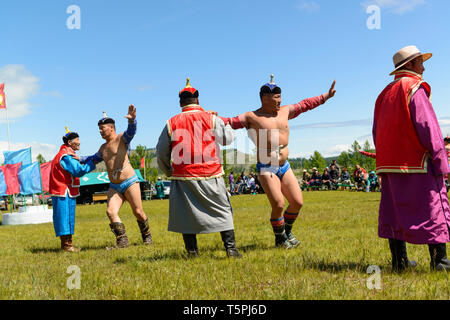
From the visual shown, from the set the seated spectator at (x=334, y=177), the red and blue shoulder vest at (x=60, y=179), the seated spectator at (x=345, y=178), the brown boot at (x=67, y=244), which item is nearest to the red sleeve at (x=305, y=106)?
the red and blue shoulder vest at (x=60, y=179)

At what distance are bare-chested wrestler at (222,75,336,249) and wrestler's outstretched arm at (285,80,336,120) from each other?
0.12m

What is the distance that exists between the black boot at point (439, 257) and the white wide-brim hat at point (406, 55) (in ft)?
5.91

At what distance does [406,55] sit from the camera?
160 inches

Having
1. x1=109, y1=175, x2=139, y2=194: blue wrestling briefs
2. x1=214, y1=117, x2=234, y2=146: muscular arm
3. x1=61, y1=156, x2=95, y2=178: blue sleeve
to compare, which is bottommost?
x1=109, y1=175, x2=139, y2=194: blue wrestling briefs

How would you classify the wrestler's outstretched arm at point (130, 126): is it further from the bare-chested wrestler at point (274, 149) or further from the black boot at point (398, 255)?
the black boot at point (398, 255)

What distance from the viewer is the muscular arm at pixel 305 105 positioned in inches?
240

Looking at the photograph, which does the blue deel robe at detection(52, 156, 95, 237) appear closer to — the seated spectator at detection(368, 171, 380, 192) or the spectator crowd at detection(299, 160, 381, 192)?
the spectator crowd at detection(299, 160, 381, 192)

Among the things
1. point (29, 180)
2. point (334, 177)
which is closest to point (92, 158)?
point (29, 180)

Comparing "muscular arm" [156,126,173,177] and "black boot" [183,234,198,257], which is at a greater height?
"muscular arm" [156,126,173,177]

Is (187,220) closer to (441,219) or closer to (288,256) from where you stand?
(288,256)

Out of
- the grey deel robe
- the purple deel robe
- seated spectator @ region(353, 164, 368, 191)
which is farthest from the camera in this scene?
seated spectator @ region(353, 164, 368, 191)

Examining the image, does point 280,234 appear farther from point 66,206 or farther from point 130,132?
point 66,206

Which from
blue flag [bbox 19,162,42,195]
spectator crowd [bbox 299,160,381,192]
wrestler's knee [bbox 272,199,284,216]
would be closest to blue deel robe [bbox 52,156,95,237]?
wrestler's knee [bbox 272,199,284,216]

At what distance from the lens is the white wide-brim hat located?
4.04 metres
